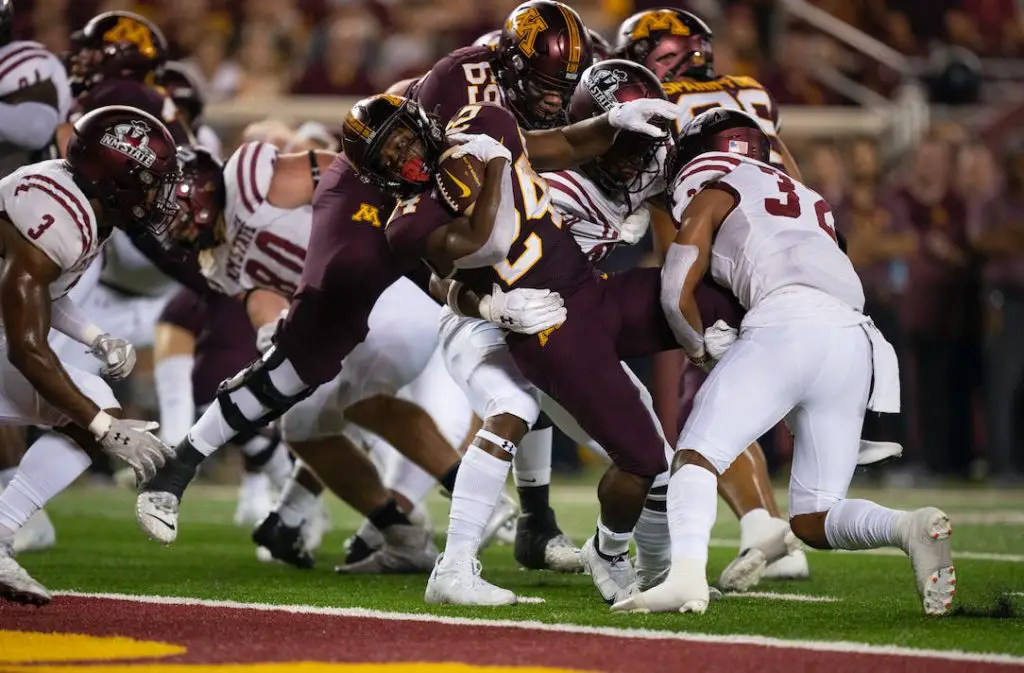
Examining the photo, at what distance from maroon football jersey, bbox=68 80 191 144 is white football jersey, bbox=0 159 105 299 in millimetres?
2215

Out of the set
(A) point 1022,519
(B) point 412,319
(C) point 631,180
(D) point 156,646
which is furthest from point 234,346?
(D) point 156,646

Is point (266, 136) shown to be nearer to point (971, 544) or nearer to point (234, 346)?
point (234, 346)

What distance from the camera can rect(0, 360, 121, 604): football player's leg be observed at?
15.3 feet

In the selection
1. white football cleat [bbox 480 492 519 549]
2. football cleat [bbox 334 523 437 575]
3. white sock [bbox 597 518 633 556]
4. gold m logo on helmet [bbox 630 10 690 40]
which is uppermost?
gold m logo on helmet [bbox 630 10 690 40]

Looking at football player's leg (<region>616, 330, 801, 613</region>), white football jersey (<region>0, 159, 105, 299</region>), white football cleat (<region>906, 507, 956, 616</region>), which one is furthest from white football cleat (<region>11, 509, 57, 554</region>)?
white football cleat (<region>906, 507, 956, 616</region>)

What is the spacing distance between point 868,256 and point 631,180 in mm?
5541

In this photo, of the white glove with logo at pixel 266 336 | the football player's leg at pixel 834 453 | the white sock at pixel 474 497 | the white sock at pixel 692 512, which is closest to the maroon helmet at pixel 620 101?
the football player's leg at pixel 834 453

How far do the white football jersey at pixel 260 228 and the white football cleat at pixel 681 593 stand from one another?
2.33 meters

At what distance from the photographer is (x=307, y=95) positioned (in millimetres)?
11570

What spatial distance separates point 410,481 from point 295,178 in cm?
126

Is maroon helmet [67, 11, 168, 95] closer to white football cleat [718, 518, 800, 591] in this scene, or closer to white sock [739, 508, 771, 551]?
white sock [739, 508, 771, 551]

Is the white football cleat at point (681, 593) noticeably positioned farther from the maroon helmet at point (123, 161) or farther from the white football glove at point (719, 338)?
the maroon helmet at point (123, 161)

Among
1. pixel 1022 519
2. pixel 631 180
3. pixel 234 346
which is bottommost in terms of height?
pixel 1022 519

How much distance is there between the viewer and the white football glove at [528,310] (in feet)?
14.8
